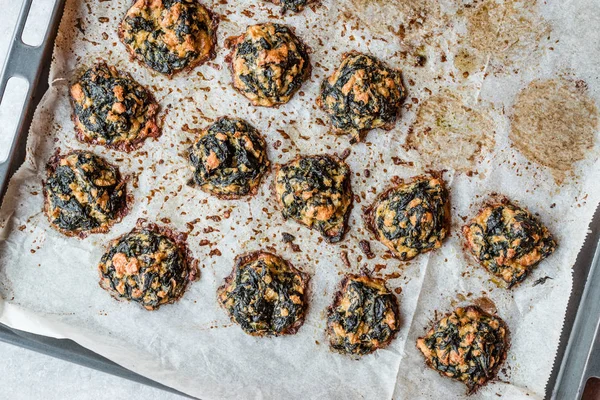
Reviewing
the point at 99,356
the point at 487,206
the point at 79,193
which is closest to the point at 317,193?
the point at 487,206

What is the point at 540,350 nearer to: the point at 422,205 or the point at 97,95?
the point at 422,205

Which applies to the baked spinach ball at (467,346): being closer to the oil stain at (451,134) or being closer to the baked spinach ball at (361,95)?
the oil stain at (451,134)

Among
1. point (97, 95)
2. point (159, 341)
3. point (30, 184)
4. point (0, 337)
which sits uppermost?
point (97, 95)

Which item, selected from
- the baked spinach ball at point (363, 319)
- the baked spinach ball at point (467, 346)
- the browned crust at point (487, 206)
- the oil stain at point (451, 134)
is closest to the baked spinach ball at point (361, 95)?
the oil stain at point (451, 134)

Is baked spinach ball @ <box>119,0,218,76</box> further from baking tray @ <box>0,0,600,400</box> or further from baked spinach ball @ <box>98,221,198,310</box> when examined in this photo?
baked spinach ball @ <box>98,221,198,310</box>

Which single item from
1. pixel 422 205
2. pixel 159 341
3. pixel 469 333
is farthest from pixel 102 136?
pixel 469 333

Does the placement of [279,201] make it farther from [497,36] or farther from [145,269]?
[497,36]
